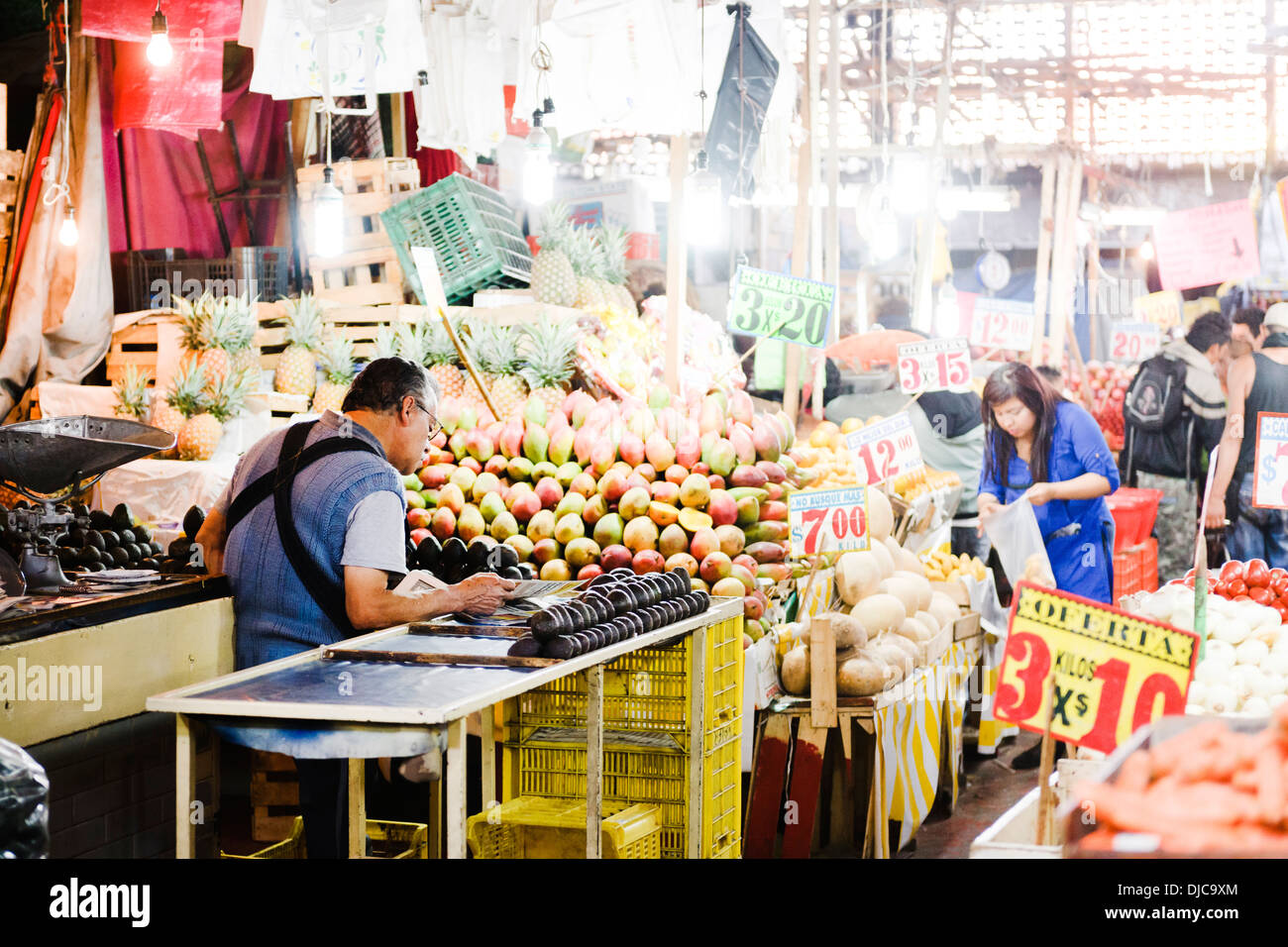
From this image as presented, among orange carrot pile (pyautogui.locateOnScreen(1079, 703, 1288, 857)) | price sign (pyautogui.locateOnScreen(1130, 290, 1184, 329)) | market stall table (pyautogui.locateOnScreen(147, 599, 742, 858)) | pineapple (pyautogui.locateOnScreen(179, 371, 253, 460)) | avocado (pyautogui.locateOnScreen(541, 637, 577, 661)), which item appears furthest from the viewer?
price sign (pyautogui.locateOnScreen(1130, 290, 1184, 329))

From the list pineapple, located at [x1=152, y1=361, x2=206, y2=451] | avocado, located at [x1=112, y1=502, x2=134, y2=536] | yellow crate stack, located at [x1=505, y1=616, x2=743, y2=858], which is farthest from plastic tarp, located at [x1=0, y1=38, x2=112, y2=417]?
yellow crate stack, located at [x1=505, y1=616, x2=743, y2=858]

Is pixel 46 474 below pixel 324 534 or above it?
above

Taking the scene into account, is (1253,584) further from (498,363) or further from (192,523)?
(192,523)

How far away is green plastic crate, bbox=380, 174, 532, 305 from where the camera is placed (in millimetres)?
6488

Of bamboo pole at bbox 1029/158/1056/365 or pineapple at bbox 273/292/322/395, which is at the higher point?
bamboo pole at bbox 1029/158/1056/365

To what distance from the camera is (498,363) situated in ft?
19.6

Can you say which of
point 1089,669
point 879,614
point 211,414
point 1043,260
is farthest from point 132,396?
point 1089,669

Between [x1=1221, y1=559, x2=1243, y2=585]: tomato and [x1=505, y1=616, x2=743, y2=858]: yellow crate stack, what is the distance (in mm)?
2074


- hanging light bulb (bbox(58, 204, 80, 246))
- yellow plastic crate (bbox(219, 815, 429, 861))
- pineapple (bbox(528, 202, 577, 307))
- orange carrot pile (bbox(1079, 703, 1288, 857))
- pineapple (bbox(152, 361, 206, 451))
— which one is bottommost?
yellow plastic crate (bbox(219, 815, 429, 861))

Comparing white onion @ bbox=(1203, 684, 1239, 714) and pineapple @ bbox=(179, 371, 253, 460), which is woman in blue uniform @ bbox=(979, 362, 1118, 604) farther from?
pineapple @ bbox=(179, 371, 253, 460)

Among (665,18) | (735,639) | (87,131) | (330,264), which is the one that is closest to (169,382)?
(330,264)

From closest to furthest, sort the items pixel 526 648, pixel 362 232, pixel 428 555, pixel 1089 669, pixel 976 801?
1. pixel 1089 669
2. pixel 526 648
3. pixel 428 555
4. pixel 976 801
5. pixel 362 232

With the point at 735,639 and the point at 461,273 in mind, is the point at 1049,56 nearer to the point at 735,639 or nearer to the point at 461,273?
the point at 461,273

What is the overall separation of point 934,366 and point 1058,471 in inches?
28.1
